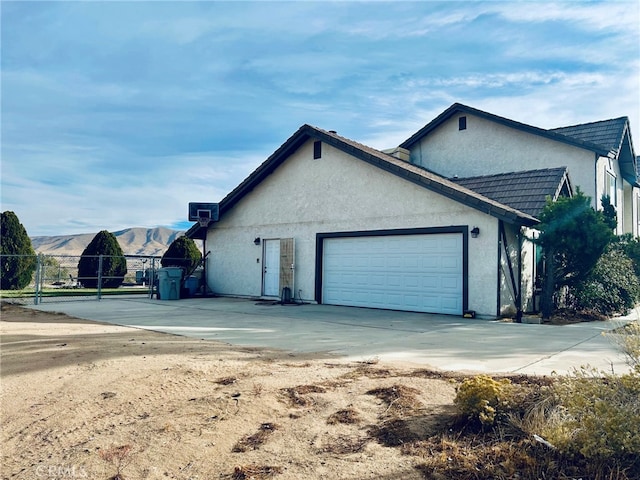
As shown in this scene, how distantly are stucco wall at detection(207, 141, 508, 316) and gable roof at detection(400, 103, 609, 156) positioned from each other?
6.31m

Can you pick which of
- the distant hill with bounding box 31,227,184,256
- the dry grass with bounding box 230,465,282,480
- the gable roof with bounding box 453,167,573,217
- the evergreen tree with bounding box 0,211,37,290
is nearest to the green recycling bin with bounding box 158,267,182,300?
the evergreen tree with bounding box 0,211,37,290

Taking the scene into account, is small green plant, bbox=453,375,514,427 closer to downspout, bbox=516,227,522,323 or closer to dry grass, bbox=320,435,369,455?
dry grass, bbox=320,435,369,455

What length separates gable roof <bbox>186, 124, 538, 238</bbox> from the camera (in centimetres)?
1125

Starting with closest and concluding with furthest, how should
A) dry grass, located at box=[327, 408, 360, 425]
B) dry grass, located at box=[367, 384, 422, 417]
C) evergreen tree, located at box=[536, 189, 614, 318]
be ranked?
dry grass, located at box=[327, 408, 360, 425], dry grass, located at box=[367, 384, 422, 417], evergreen tree, located at box=[536, 189, 614, 318]

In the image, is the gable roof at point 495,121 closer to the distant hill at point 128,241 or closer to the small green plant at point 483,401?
the small green plant at point 483,401

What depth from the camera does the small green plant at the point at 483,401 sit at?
350cm

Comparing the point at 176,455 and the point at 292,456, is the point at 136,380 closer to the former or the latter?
the point at 176,455

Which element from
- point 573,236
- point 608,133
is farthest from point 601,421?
point 608,133

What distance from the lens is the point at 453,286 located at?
12.0 m

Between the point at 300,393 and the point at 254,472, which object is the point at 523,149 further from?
the point at 254,472

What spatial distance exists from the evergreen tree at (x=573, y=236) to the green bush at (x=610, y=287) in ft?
1.69

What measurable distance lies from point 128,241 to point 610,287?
9146 cm

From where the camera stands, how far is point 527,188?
13.6 meters

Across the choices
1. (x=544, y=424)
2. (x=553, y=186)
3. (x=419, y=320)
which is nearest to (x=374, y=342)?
(x=419, y=320)
